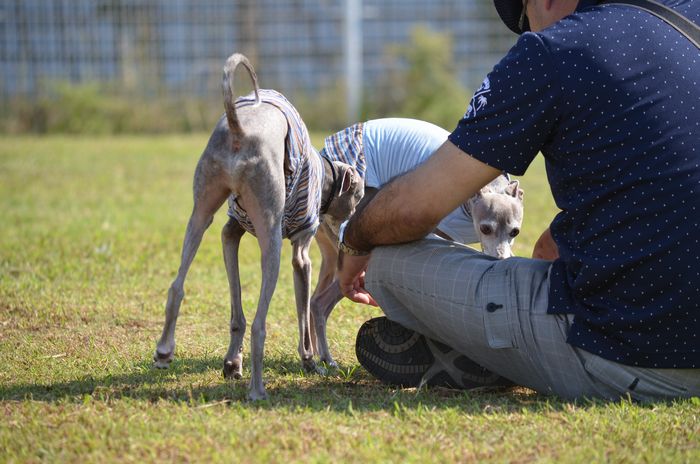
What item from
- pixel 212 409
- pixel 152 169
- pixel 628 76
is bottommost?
pixel 152 169

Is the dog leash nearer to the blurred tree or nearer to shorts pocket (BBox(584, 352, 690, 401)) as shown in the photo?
shorts pocket (BBox(584, 352, 690, 401))

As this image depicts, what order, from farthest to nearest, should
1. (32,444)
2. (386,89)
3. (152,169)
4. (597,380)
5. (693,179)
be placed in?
(386,89), (152,169), (597,380), (693,179), (32,444)

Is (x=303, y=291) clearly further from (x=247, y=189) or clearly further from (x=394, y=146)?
(x=394, y=146)

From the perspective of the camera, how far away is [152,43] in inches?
681

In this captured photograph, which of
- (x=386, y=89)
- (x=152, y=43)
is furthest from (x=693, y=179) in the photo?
(x=152, y=43)

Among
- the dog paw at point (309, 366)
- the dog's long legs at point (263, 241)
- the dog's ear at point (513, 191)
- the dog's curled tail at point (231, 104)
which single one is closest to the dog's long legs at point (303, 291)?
the dog paw at point (309, 366)

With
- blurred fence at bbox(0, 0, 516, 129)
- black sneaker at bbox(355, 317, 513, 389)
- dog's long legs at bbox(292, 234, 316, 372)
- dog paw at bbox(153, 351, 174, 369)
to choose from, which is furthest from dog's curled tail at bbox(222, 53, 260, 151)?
blurred fence at bbox(0, 0, 516, 129)

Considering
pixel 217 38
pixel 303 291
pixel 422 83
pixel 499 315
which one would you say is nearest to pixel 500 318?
pixel 499 315

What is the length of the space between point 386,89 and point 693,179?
1434 cm

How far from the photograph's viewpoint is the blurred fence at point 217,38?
1717 centimetres

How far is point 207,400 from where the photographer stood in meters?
3.16

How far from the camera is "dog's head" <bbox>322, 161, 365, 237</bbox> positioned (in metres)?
3.91

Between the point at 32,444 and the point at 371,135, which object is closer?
the point at 32,444

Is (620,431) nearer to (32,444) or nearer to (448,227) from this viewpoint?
(32,444)
